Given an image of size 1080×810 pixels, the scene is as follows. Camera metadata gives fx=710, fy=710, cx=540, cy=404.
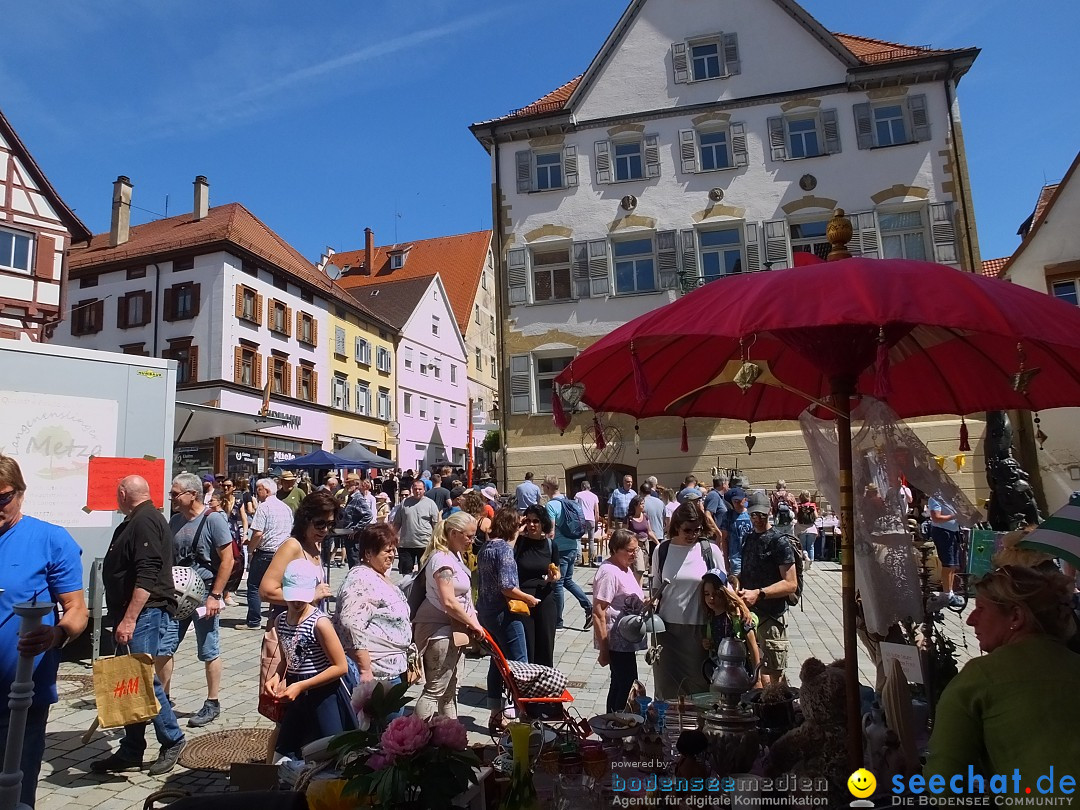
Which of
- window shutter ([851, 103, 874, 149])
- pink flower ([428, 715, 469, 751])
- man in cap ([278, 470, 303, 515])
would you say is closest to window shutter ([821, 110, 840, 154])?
window shutter ([851, 103, 874, 149])

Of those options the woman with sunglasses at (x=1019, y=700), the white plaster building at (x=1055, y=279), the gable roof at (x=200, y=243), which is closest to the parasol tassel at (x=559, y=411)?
the woman with sunglasses at (x=1019, y=700)

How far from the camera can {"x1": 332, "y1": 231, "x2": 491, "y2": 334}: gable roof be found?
50.0 metres

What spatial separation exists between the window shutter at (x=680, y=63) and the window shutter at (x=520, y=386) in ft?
31.6

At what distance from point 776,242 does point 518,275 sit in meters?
7.67

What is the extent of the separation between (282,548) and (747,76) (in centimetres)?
2146

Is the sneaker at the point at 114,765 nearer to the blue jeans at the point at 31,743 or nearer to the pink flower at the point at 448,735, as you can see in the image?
the blue jeans at the point at 31,743

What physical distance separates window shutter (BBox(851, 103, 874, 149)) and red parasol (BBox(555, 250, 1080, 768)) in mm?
18665

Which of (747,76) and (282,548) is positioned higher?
(747,76)

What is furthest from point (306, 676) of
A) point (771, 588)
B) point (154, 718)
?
point (771, 588)

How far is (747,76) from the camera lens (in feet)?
69.4

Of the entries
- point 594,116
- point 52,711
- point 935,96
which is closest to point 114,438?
point 52,711

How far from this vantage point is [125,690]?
4.57 metres

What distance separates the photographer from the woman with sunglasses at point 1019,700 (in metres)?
2.03

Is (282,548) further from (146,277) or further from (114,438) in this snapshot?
(146,277)
